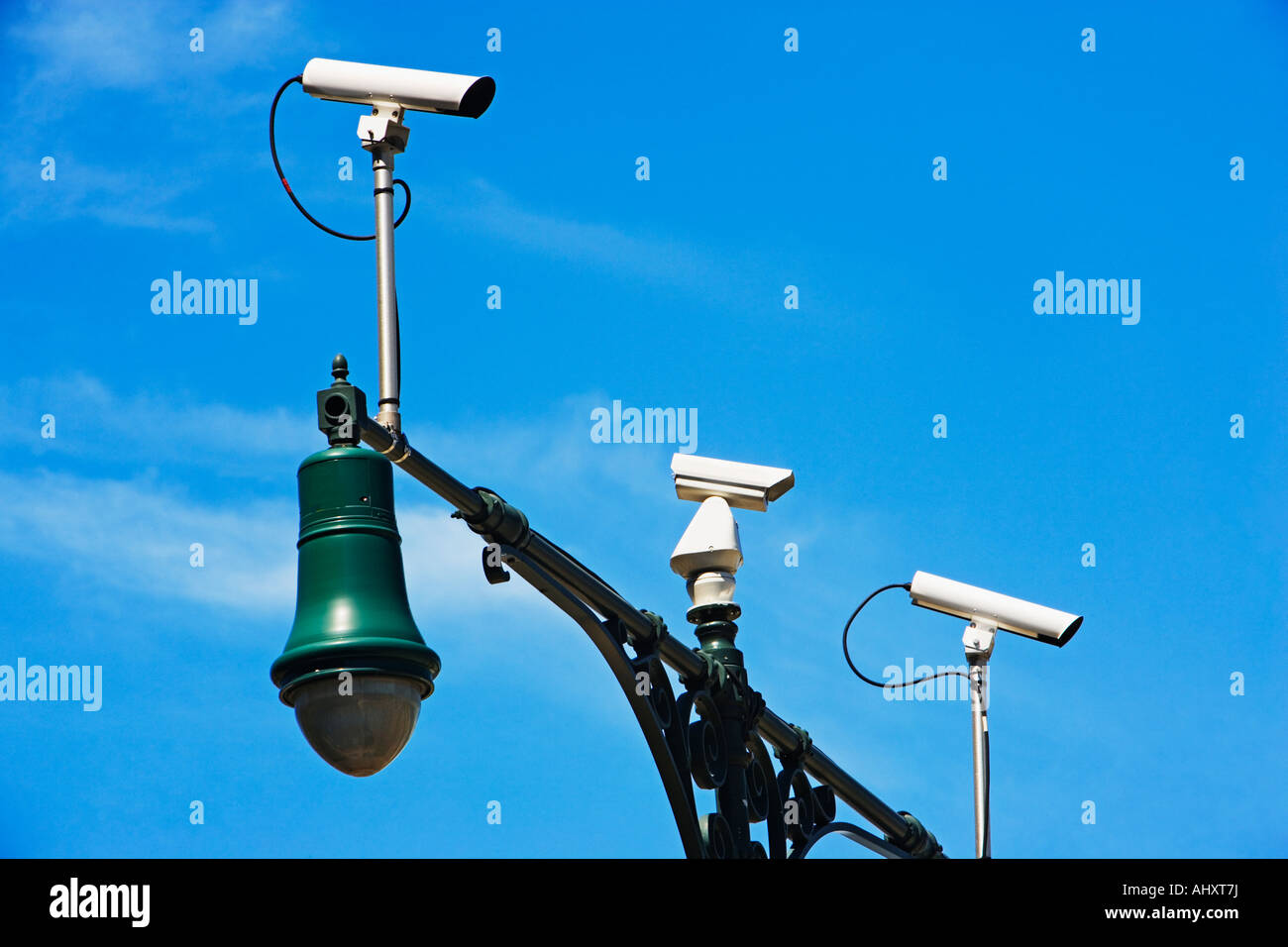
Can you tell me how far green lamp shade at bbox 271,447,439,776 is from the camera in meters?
5.18

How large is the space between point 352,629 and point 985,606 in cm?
558

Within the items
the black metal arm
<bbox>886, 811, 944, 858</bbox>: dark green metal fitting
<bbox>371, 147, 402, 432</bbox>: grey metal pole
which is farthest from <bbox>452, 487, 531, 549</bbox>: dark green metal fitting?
<bbox>886, 811, 944, 858</bbox>: dark green metal fitting

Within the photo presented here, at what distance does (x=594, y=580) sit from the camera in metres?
6.94

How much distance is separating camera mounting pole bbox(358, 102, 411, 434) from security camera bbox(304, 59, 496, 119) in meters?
0.04

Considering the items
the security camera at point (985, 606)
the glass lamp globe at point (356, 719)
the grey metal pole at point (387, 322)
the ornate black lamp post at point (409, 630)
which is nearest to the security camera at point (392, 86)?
the ornate black lamp post at point (409, 630)

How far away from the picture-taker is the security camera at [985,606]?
1012 centimetres

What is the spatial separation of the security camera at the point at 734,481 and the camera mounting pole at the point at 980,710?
2076 millimetres

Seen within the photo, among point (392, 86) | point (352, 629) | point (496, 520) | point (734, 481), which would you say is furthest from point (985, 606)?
point (352, 629)
